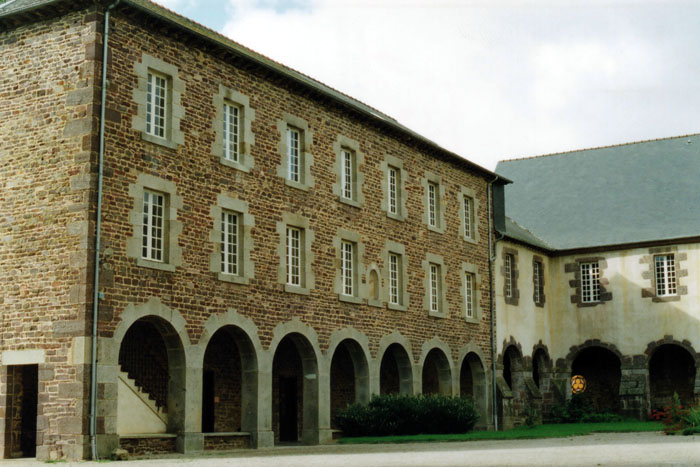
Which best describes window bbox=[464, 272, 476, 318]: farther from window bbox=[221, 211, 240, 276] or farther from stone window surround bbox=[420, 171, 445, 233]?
window bbox=[221, 211, 240, 276]

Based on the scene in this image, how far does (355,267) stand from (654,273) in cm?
1324

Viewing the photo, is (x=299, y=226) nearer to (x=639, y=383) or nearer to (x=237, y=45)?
(x=237, y=45)

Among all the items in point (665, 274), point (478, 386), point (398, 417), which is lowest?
point (398, 417)

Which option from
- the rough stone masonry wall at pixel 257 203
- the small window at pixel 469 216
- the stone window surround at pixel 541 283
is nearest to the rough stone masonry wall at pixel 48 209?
the rough stone masonry wall at pixel 257 203

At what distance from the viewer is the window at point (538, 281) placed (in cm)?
3309

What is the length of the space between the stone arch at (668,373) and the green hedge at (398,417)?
12.2 meters

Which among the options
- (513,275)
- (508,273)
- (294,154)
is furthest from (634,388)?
(294,154)

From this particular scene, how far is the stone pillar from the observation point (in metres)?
31.7

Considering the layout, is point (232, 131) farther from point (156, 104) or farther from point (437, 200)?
point (437, 200)

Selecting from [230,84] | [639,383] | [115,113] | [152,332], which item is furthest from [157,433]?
[639,383]

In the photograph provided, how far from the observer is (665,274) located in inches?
1272

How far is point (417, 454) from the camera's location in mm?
15156

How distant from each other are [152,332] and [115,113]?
15.5ft

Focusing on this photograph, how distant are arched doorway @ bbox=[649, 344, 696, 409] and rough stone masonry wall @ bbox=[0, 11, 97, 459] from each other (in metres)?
22.4
